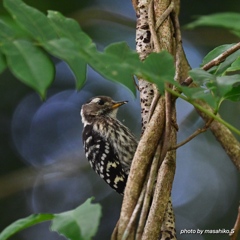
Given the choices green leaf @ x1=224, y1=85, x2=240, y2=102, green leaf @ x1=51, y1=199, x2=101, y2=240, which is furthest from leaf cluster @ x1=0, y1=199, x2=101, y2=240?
green leaf @ x1=224, y1=85, x2=240, y2=102

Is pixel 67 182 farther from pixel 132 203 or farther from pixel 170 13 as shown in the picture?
pixel 132 203

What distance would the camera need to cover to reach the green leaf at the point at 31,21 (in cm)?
141

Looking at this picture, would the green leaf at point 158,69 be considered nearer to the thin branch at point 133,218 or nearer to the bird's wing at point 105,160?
the thin branch at point 133,218

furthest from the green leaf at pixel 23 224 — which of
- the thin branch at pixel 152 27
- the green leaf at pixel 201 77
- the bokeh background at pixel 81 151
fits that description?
the bokeh background at pixel 81 151

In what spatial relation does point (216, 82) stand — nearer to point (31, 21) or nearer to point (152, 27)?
point (31, 21)

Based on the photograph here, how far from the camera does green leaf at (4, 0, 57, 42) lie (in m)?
1.41

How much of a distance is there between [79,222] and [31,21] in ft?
1.35

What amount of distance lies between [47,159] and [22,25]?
172 inches

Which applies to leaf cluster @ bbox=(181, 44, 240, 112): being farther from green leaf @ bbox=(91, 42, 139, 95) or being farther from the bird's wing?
the bird's wing

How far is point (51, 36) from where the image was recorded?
4.64ft

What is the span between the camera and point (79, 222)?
1353 millimetres

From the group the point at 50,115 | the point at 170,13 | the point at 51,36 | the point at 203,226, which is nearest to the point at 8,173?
the point at 50,115

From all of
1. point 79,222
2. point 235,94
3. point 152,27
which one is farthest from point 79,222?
point 152,27

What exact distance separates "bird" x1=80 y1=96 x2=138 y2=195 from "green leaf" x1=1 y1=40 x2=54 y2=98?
2.06 m
